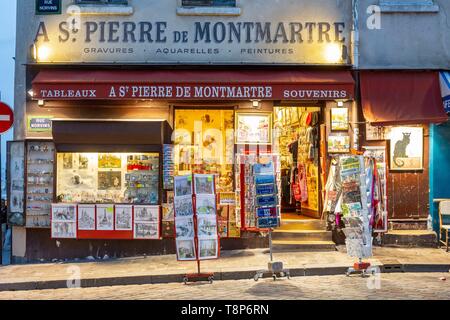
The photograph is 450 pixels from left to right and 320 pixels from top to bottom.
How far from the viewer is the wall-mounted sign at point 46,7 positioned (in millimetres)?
12766

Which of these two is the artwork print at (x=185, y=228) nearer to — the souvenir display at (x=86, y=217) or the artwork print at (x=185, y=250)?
the artwork print at (x=185, y=250)

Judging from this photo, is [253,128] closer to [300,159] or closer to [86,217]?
[300,159]

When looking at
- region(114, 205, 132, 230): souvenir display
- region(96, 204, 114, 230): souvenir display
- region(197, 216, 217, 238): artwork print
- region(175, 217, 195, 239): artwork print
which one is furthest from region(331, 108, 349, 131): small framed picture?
region(96, 204, 114, 230): souvenir display


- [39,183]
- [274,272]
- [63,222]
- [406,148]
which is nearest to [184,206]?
[274,272]

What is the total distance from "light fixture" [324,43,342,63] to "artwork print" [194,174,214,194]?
4.11m

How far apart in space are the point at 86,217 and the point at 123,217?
2.46 ft

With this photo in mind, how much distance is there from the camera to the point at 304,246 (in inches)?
497

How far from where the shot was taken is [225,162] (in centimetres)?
1298

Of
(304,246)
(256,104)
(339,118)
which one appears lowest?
(304,246)

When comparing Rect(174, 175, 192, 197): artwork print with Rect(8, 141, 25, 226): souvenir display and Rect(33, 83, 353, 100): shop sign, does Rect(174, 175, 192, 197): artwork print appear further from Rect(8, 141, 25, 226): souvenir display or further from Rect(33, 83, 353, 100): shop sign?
Rect(8, 141, 25, 226): souvenir display

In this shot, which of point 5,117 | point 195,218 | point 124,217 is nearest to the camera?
point 195,218

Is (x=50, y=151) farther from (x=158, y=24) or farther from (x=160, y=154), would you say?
(x=158, y=24)
